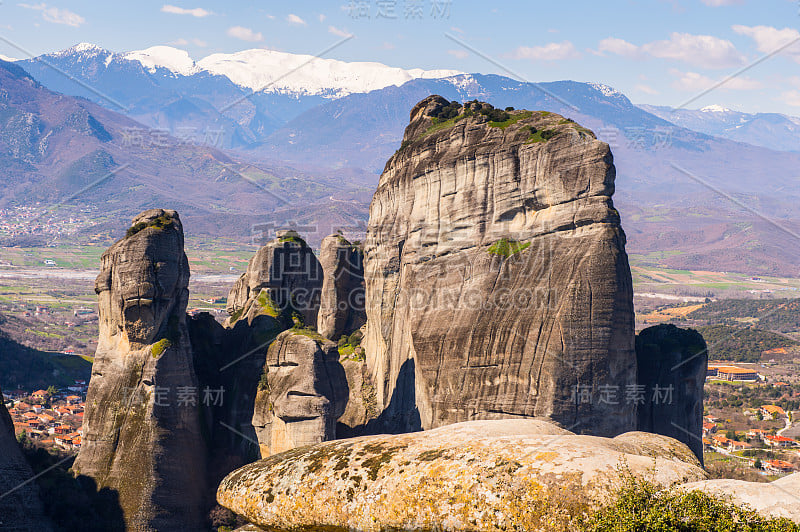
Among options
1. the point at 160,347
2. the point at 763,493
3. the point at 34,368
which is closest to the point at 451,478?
the point at 763,493

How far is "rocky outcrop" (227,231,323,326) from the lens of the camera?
52594 mm

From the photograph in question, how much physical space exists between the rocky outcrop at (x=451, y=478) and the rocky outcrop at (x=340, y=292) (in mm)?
52778

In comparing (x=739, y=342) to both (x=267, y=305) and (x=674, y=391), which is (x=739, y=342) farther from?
(x=267, y=305)

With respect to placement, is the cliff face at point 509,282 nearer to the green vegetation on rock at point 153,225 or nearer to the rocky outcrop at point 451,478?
the green vegetation on rock at point 153,225

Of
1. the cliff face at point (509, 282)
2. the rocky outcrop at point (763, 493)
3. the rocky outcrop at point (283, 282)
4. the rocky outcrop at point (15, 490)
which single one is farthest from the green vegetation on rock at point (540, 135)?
the rocky outcrop at point (763, 493)

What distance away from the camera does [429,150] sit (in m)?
56.9

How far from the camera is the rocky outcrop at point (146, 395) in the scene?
37812 mm

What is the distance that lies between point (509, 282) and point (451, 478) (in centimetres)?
3278

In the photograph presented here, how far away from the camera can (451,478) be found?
15.1 m

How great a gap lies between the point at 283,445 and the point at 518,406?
14.1 metres

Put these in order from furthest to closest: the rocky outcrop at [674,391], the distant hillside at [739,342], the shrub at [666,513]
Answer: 1. the distant hillside at [739,342]
2. the rocky outcrop at [674,391]
3. the shrub at [666,513]

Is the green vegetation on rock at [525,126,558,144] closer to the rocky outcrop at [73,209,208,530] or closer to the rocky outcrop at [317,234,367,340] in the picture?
the rocky outcrop at [73,209,208,530]

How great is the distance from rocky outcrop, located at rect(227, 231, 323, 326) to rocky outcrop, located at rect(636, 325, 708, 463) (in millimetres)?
23962

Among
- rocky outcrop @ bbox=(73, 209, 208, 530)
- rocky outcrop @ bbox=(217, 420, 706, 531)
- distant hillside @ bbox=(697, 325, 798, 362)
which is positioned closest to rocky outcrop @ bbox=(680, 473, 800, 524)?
rocky outcrop @ bbox=(217, 420, 706, 531)
